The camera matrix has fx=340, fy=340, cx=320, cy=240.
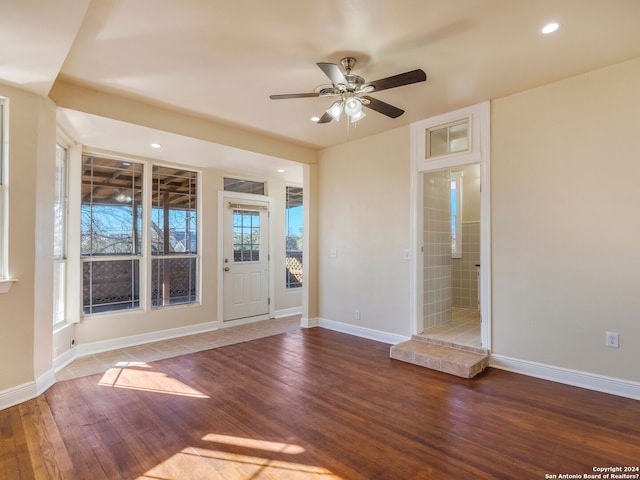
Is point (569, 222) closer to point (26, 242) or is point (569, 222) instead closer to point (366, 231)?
point (366, 231)

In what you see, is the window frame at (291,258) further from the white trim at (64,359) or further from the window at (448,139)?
the white trim at (64,359)

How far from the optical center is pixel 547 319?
3.21m

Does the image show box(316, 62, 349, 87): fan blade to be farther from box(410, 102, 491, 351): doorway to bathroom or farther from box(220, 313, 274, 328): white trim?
box(220, 313, 274, 328): white trim

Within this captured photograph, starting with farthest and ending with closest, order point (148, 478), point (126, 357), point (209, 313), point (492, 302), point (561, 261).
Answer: point (209, 313)
point (126, 357)
point (492, 302)
point (561, 261)
point (148, 478)

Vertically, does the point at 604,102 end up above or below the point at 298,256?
above

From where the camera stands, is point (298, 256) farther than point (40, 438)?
Yes

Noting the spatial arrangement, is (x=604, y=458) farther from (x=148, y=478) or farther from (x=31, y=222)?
(x=31, y=222)

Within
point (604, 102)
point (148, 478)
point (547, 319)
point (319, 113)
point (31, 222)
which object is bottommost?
point (148, 478)

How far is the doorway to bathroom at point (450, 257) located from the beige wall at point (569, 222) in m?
0.78

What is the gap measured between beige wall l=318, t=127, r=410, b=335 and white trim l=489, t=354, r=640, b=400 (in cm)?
117

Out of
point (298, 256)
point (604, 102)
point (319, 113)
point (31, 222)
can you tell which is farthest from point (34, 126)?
point (604, 102)

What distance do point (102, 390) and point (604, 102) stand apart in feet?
16.6

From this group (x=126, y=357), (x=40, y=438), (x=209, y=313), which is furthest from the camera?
(x=209, y=313)

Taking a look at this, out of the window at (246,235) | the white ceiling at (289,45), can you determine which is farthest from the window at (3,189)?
the window at (246,235)
